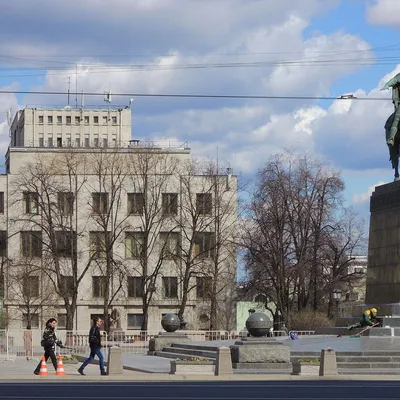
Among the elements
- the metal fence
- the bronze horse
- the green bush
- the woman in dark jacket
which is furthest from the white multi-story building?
the woman in dark jacket

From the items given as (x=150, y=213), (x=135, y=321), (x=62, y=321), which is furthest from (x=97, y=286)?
(x=150, y=213)

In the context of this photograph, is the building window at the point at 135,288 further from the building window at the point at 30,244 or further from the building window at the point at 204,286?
the building window at the point at 30,244

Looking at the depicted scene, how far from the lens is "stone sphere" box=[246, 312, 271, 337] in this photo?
124 ft

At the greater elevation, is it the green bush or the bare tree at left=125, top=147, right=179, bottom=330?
the bare tree at left=125, top=147, right=179, bottom=330

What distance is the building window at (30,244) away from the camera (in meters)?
85.8

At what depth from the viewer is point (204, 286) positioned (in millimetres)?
83688

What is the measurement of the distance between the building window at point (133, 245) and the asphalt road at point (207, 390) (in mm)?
55260

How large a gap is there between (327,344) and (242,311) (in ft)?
211

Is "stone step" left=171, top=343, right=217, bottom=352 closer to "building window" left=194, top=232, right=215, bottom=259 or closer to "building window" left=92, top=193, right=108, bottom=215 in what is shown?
"building window" left=194, top=232, right=215, bottom=259

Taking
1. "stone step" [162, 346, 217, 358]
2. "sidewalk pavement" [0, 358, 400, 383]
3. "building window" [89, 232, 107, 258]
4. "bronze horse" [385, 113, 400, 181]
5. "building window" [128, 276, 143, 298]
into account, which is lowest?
"sidewalk pavement" [0, 358, 400, 383]

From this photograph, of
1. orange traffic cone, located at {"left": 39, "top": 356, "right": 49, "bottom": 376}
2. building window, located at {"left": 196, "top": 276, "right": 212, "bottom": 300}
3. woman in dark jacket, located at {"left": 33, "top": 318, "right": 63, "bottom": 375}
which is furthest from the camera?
building window, located at {"left": 196, "top": 276, "right": 212, "bottom": 300}

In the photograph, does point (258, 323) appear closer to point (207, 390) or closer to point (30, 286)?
Result: point (207, 390)

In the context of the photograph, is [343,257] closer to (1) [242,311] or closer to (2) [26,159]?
(1) [242,311]

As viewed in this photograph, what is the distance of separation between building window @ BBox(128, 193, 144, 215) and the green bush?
1525 centimetres
